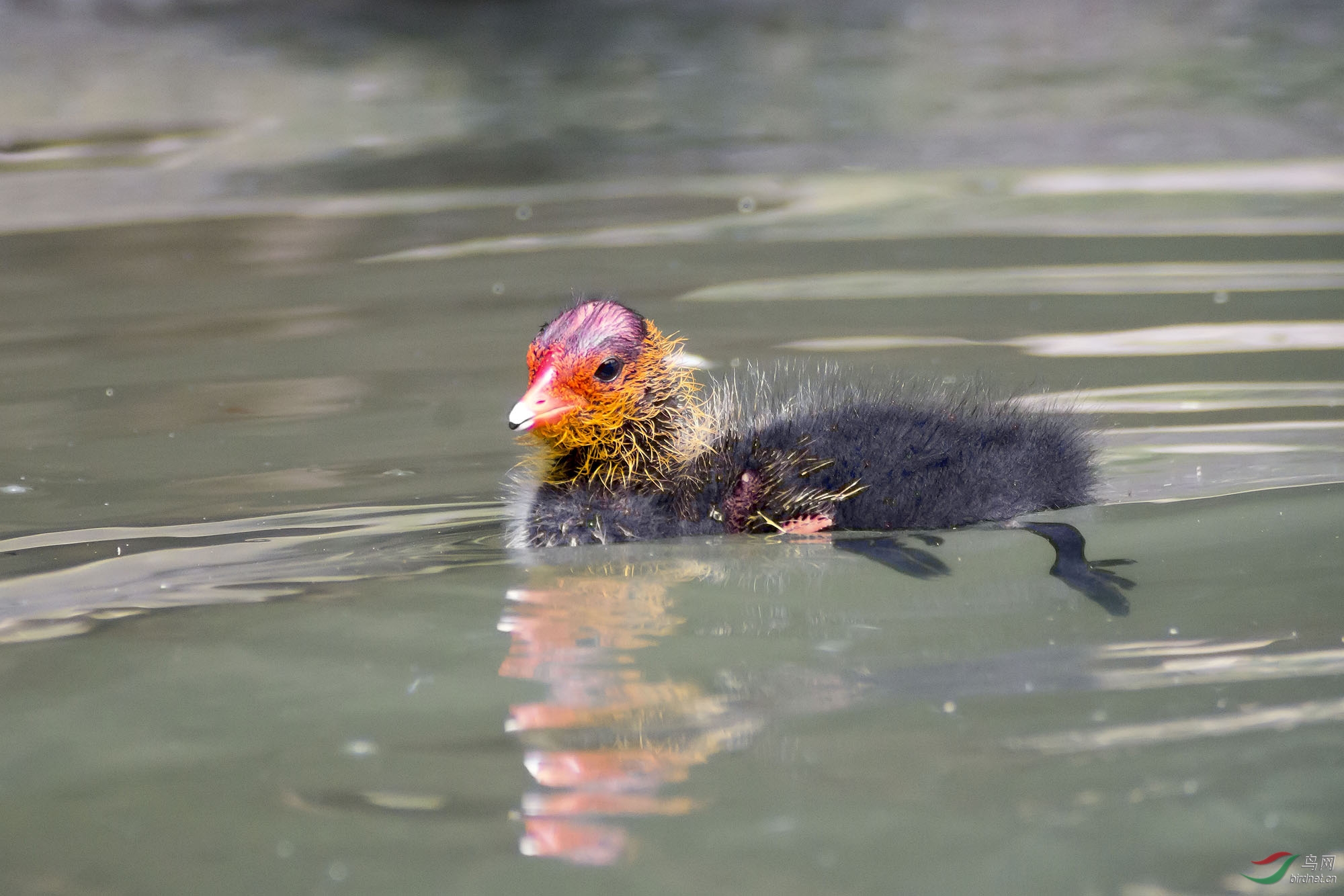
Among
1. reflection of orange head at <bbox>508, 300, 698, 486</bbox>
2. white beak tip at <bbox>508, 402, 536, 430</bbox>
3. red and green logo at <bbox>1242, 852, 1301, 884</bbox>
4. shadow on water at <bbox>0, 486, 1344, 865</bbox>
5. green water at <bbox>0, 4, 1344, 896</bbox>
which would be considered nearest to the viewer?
red and green logo at <bbox>1242, 852, 1301, 884</bbox>

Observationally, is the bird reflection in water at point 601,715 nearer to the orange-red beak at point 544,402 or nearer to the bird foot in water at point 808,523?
the bird foot in water at point 808,523

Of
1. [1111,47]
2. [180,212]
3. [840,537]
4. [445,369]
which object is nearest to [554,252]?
[445,369]

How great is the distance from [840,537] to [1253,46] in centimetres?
866

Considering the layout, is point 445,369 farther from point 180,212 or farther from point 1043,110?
point 1043,110

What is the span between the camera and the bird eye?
11.5 ft

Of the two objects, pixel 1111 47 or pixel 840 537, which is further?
pixel 1111 47

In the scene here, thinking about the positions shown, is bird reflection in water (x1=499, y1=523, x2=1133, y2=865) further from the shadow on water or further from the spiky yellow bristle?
the spiky yellow bristle

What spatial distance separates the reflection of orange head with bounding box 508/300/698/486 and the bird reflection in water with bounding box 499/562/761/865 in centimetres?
31

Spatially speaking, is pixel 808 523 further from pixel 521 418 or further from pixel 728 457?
pixel 521 418

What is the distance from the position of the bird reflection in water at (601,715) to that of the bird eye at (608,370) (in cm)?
48

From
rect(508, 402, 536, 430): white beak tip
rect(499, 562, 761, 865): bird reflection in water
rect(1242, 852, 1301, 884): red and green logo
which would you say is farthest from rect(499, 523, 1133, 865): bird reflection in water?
rect(1242, 852, 1301, 884): red and green logo

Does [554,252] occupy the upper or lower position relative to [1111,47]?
lower

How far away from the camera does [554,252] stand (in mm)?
6762

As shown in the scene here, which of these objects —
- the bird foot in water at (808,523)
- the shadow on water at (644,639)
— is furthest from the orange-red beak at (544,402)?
the bird foot in water at (808,523)
